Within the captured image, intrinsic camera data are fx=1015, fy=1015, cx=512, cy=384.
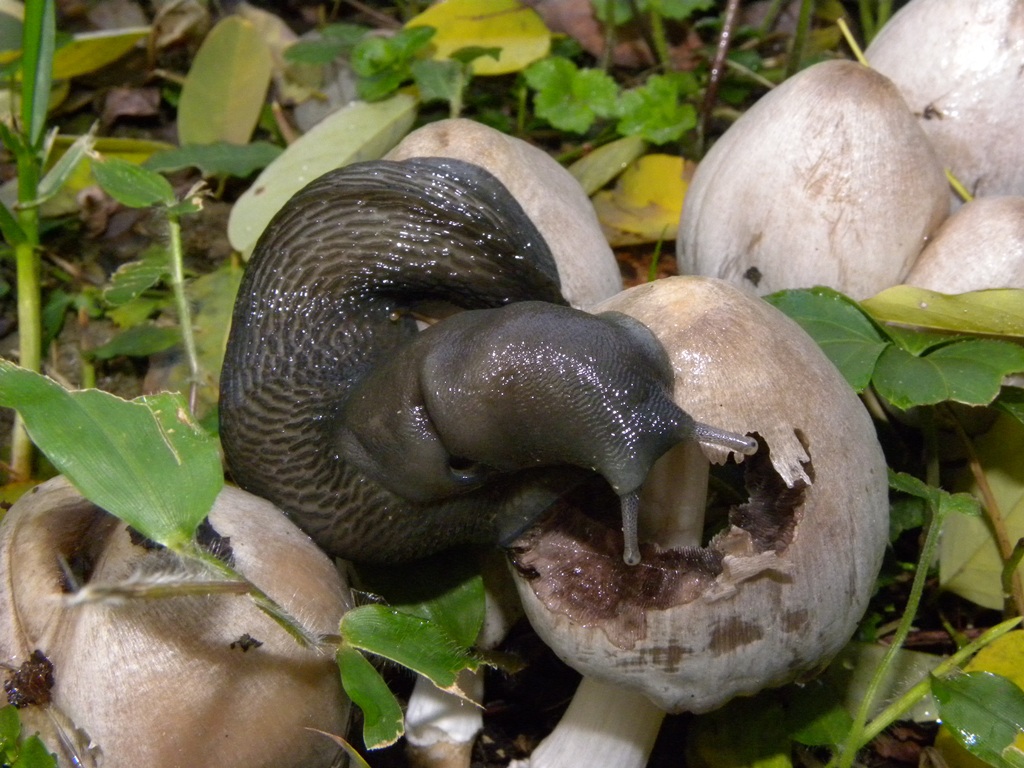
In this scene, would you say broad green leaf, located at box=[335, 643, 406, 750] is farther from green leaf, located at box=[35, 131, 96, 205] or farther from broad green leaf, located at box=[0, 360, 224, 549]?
green leaf, located at box=[35, 131, 96, 205]

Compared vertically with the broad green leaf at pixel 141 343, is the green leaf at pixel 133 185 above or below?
above

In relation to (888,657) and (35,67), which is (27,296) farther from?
(888,657)

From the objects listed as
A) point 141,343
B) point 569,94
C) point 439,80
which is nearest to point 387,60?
point 439,80

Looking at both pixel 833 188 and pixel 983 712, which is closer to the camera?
pixel 983 712

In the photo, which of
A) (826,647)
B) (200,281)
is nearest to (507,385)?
(826,647)

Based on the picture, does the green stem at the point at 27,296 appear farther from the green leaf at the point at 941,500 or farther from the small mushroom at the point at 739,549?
the green leaf at the point at 941,500

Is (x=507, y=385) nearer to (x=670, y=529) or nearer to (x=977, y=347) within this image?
(x=670, y=529)

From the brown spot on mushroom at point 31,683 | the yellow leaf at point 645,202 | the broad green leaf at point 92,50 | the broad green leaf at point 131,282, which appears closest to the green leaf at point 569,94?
the yellow leaf at point 645,202
